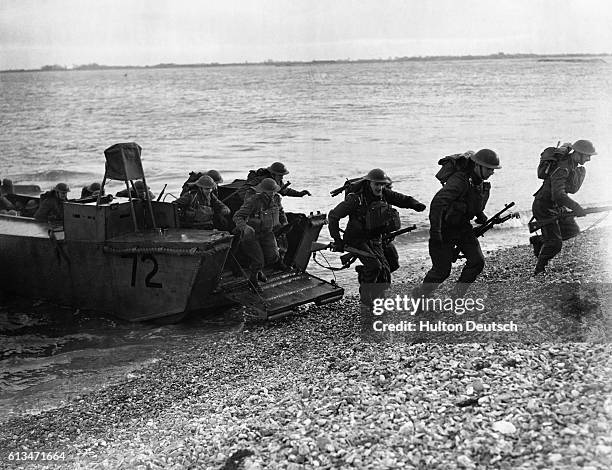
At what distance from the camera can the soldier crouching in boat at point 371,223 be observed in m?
8.73

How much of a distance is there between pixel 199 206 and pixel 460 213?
4.07 meters

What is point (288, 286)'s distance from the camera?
33.1ft

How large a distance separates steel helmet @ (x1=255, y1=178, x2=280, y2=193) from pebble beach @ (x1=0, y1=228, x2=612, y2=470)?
181cm

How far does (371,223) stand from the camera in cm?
877

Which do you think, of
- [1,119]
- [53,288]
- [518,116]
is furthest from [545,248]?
[1,119]

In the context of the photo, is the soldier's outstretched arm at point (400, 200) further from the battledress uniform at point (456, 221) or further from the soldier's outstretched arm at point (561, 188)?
the soldier's outstretched arm at point (561, 188)

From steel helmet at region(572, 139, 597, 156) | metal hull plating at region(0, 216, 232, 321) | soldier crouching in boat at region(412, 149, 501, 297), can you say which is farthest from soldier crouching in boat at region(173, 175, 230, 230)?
steel helmet at region(572, 139, 597, 156)

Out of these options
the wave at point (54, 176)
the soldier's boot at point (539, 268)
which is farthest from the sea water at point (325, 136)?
the soldier's boot at point (539, 268)

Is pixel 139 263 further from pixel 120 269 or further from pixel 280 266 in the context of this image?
pixel 280 266

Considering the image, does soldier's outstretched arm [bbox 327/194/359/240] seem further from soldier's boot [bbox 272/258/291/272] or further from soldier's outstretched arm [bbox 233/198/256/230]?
soldier's boot [bbox 272/258/291/272]

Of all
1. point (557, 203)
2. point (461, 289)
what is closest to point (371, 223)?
point (461, 289)

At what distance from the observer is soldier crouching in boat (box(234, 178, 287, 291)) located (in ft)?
31.8

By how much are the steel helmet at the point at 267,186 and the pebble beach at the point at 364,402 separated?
1.81 metres

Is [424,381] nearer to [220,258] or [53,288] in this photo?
[220,258]
